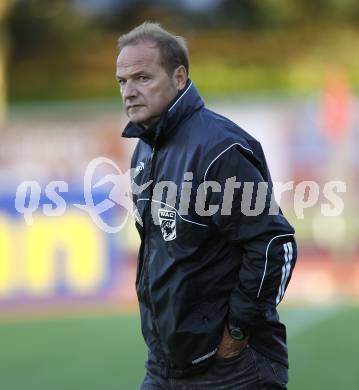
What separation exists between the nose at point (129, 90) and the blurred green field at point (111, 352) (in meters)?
3.76

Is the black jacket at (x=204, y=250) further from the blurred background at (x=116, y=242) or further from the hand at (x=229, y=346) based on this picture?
the blurred background at (x=116, y=242)

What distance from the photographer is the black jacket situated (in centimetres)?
365

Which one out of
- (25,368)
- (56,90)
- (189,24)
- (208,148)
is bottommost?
(25,368)

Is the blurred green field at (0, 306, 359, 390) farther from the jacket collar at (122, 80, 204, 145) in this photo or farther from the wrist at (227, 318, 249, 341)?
A: the jacket collar at (122, 80, 204, 145)

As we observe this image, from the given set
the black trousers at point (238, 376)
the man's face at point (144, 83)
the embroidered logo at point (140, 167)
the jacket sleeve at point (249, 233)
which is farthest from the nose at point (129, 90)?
the black trousers at point (238, 376)

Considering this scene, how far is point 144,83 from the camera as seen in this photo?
381 cm

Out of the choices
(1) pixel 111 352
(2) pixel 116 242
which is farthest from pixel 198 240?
(2) pixel 116 242

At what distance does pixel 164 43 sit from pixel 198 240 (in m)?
0.73

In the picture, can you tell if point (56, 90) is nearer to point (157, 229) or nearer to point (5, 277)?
point (5, 277)

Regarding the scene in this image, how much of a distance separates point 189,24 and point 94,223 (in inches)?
677

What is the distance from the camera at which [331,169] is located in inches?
535

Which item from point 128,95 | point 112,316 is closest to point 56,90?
point 112,316

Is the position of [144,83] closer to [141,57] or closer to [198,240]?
[141,57]

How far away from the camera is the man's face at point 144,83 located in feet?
12.5
